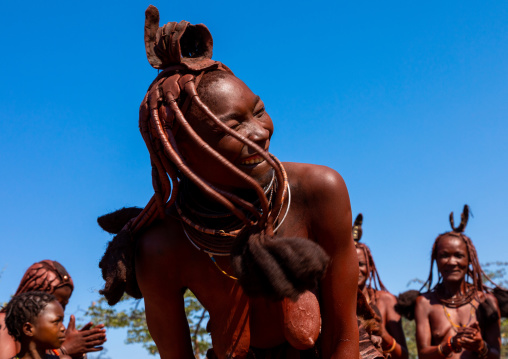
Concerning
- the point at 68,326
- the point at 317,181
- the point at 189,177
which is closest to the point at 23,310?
the point at 68,326

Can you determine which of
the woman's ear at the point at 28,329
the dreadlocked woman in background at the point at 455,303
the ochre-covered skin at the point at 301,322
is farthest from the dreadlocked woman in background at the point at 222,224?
the dreadlocked woman in background at the point at 455,303

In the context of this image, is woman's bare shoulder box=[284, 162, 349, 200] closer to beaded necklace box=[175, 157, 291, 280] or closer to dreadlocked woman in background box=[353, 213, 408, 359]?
beaded necklace box=[175, 157, 291, 280]

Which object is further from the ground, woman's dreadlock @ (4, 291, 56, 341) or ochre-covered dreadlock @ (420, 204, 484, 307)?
ochre-covered dreadlock @ (420, 204, 484, 307)

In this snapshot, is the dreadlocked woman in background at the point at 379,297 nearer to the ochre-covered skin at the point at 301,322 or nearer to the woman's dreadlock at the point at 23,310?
the woman's dreadlock at the point at 23,310

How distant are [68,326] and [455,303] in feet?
15.0

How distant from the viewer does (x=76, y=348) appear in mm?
5402

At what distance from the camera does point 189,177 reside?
8.84ft

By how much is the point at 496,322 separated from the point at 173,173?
6.05 metres

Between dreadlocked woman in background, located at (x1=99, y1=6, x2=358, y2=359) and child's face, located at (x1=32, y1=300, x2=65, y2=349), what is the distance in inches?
93.4

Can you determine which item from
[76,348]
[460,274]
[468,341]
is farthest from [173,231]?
[460,274]

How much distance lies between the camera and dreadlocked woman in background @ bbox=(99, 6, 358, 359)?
8.91ft

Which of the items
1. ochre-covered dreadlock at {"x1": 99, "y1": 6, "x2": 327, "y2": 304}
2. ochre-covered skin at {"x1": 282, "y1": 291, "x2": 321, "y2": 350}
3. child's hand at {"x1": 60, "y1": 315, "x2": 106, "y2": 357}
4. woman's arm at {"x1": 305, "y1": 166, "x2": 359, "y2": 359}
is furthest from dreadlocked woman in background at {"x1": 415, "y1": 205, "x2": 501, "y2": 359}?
ochre-covered dreadlock at {"x1": 99, "y1": 6, "x2": 327, "y2": 304}

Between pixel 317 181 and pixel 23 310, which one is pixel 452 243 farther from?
pixel 317 181

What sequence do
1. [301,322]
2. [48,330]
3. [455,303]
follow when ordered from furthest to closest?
[455,303]
[48,330]
[301,322]
